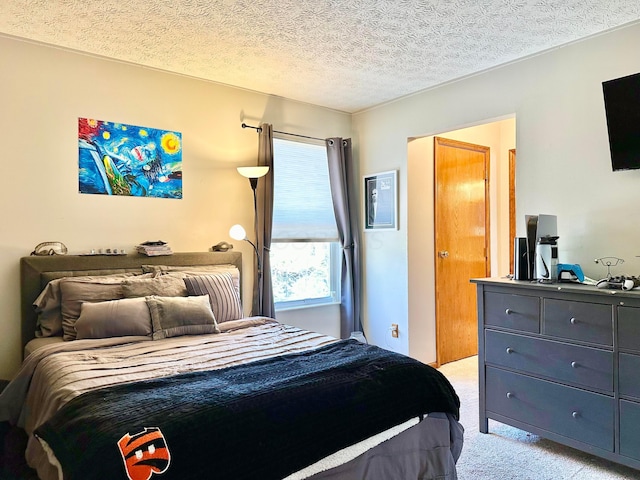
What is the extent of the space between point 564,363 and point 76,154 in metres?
3.37

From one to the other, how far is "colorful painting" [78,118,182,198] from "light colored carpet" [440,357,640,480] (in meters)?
2.73

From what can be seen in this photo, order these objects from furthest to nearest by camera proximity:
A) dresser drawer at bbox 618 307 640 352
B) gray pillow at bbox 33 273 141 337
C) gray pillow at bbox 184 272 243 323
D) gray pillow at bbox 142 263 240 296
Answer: gray pillow at bbox 142 263 240 296
gray pillow at bbox 184 272 243 323
gray pillow at bbox 33 273 141 337
dresser drawer at bbox 618 307 640 352

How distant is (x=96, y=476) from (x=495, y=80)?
11.3ft

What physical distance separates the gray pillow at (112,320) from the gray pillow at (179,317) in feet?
0.17

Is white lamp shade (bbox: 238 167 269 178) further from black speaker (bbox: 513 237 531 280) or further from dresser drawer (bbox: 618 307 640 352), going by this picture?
dresser drawer (bbox: 618 307 640 352)

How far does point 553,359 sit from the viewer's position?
8.23 feet

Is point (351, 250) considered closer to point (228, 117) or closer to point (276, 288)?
point (276, 288)

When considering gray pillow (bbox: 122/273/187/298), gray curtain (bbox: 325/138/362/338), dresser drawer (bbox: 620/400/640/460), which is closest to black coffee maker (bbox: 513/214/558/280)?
dresser drawer (bbox: 620/400/640/460)

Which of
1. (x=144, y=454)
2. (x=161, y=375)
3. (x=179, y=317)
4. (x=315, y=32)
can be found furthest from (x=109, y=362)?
(x=315, y=32)

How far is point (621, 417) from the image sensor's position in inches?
88.2

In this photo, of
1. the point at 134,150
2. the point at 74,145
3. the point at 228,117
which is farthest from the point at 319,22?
the point at 74,145

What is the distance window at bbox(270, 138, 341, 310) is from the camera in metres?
4.04

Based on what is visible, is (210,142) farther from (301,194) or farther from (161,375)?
(161,375)

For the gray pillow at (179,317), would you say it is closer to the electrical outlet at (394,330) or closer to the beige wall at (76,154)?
the beige wall at (76,154)
